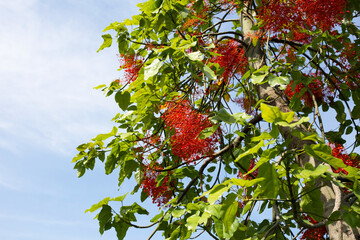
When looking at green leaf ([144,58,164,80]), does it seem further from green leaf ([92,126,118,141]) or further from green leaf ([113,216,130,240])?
green leaf ([113,216,130,240])

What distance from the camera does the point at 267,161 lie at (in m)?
1.77

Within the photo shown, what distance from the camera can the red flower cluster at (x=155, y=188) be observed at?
126 inches

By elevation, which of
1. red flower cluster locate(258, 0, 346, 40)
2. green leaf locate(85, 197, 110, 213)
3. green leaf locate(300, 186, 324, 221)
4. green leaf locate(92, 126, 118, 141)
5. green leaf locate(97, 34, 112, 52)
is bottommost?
green leaf locate(300, 186, 324, 221)

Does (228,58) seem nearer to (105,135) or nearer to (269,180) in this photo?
(105,135)

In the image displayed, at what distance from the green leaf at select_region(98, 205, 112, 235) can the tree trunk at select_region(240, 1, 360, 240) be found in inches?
56.7

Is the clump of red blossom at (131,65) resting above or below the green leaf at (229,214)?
above

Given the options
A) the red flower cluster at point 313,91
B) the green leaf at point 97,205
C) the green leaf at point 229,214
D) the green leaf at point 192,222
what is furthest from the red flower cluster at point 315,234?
the green leaf at point 97,205

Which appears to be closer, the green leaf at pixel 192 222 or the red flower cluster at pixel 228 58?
the green leaf at pixel 192 222

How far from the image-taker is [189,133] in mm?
2604

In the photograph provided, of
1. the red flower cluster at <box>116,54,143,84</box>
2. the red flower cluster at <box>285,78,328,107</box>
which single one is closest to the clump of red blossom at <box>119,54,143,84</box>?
the red flower cluster at <box>116,54,143,84</box>

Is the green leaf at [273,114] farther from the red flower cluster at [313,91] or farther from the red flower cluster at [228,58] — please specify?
the red flower cluster at [313,91]

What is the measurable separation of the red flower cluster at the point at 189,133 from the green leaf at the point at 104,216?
690mm

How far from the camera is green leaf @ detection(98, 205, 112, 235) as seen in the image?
279 cm

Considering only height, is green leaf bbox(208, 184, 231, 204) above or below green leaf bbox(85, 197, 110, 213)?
below
